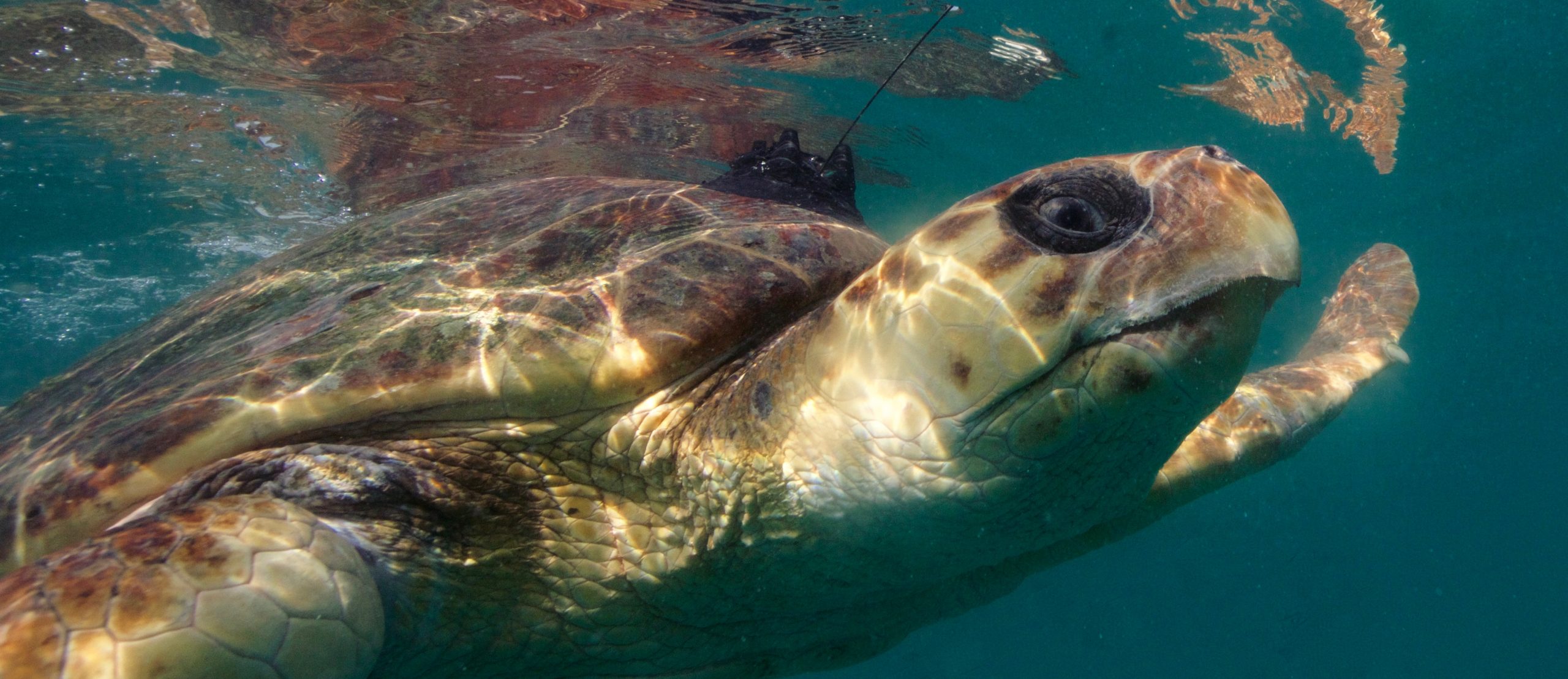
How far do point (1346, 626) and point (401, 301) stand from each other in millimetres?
52071

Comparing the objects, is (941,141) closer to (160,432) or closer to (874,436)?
(874,436)

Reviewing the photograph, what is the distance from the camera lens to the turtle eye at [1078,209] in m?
1.48

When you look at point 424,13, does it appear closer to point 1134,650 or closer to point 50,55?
point 50,55

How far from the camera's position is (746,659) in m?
2.68

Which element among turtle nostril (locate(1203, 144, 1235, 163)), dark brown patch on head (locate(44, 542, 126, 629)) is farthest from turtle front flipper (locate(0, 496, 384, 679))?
turtle nostril (locate(1203, 144, 1235, 163))

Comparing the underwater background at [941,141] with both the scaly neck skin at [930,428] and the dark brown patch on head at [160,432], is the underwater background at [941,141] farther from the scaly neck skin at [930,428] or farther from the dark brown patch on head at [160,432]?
the scaly neck skin at [930,428]

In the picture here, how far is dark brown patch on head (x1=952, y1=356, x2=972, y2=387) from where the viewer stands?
1.50 meters

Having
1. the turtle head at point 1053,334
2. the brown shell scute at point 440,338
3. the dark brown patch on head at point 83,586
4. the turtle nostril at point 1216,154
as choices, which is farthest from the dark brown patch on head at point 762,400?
the dark brown patch on head at point 83,586

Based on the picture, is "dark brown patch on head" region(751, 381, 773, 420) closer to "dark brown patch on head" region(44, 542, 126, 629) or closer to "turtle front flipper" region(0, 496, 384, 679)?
"turtle front flipper" region(0, 496, 384, 679)

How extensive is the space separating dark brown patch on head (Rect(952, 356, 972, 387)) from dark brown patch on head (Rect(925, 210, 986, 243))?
0.29 metres

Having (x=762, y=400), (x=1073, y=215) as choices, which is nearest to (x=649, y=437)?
(x=762, y=400)

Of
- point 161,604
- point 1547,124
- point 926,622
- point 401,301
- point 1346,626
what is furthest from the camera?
point 1346,626

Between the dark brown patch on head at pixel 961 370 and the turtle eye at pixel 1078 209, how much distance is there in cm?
29

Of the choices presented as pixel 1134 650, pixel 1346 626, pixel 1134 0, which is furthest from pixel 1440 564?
pixel 1134 0
